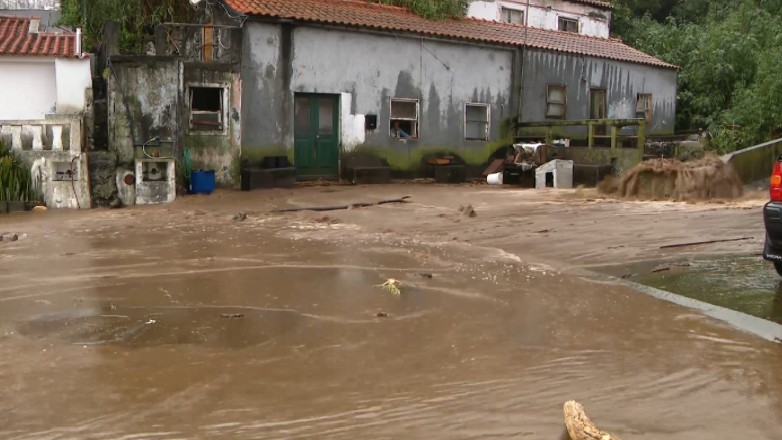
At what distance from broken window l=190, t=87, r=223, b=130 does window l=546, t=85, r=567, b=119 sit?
403 inches

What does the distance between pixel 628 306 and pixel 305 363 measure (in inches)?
107

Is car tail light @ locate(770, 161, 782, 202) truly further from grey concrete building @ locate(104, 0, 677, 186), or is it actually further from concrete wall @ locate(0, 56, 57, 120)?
concrete wall @ locate(0, 56, 57, 120)

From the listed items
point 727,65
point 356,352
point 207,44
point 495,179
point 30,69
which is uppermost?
point 727,65

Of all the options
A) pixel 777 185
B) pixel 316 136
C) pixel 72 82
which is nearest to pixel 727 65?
pixel 316 136

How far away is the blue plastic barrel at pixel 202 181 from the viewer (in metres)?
15.1

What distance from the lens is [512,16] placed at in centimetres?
2639

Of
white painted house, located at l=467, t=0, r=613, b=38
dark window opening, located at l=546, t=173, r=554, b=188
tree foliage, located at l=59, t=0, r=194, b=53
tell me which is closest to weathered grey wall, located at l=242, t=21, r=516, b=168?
dark window opening, located at l=546, t=173, r=554, b=188

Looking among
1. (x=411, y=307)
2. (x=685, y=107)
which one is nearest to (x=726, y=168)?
(x=411, y=307)

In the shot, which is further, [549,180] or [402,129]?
[402,129]

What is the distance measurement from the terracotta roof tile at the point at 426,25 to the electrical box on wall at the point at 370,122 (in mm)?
2198

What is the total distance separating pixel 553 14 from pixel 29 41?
58.0ft

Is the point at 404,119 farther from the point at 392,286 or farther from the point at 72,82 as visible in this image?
the point at 392,286

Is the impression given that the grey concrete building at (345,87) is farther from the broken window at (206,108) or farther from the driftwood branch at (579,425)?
the driftwood branch at (579,425)

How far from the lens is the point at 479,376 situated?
4207 millimetres
